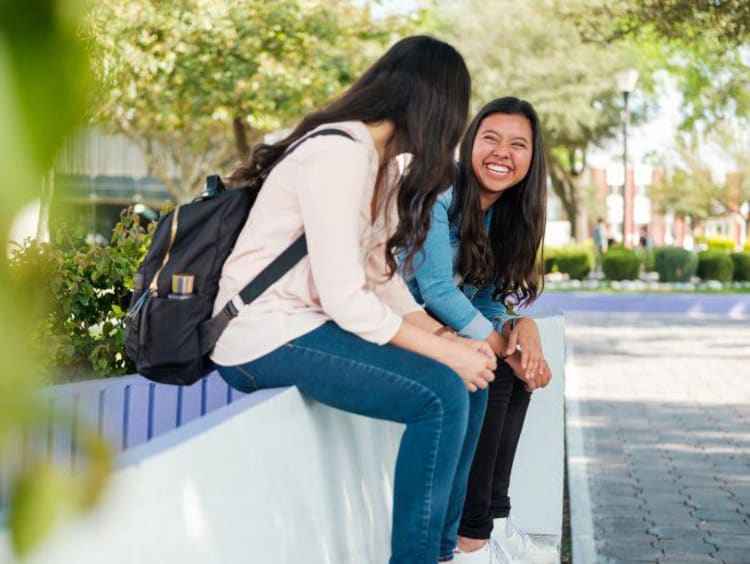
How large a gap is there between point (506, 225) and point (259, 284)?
5.42ft

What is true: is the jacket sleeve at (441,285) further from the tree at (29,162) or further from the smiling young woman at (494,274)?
the tree at (29,162)

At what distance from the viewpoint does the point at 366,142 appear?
3090mm

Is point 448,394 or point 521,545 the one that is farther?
point 521,545

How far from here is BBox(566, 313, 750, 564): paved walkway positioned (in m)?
5.90

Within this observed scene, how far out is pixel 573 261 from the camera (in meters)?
31.2

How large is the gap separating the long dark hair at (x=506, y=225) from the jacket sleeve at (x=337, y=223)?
1377 millimetres

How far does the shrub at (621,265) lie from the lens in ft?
96.8

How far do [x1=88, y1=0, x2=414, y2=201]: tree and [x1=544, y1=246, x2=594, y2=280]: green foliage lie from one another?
8079 millimetres

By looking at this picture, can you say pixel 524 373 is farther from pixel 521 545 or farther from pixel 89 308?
pixel 89 308

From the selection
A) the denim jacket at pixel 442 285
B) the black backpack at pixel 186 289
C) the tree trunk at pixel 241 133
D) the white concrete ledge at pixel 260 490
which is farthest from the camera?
the tree trunk at pixel 241 133

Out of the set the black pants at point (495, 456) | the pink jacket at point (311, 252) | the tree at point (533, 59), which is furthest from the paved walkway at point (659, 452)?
the tree at point (533, 59)

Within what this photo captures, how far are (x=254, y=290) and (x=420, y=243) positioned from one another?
1.61ft

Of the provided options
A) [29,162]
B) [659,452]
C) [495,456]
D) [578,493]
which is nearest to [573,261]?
[659,452]

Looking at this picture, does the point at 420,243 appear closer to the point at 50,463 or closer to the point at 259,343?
the point at 259,343
